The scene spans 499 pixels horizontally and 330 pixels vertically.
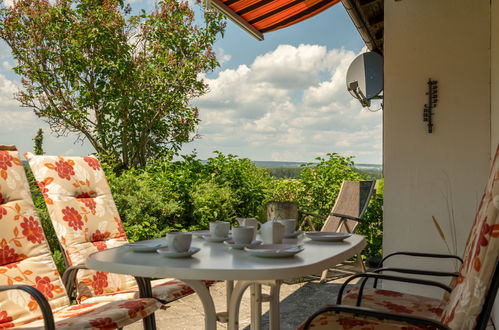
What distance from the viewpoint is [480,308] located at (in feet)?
4.12

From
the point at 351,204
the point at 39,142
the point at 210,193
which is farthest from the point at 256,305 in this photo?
the point at 39,142

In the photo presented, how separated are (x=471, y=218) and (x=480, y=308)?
2.87 meters

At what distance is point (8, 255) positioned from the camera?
2.17m

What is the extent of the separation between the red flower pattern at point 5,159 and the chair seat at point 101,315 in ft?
2.58

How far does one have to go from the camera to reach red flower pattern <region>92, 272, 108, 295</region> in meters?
2.62

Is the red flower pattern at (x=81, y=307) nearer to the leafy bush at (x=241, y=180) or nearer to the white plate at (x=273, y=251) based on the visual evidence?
the white plate at (x=273, y=251)

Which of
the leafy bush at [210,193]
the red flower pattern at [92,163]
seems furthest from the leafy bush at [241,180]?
the red flower pattern at [92,163]

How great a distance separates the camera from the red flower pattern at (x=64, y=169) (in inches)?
106

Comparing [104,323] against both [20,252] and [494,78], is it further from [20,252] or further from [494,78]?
[494,78]

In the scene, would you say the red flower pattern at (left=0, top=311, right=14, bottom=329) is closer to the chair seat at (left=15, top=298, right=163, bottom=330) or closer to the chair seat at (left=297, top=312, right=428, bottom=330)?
the chair seat at (left=15, top=298, right=163, bottom=330)

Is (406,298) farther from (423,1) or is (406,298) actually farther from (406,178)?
(423,1)

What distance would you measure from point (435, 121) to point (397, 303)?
7.27 feet

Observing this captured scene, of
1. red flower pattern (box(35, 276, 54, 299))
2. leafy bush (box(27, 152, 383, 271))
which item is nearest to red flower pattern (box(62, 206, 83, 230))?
red flower pattern (box(35, 276, 54, 299))

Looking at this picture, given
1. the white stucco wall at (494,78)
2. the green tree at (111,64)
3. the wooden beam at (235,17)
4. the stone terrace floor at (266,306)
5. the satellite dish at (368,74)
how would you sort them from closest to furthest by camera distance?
the white stucco wall at (494,78)
the stone terrace floor at (266,306)
the wooden beam at (235,17)
the satellite dish at (368,74)
the green tree at (111,64)
